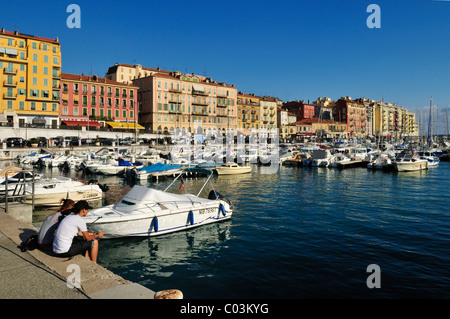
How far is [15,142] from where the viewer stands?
52.5 metres

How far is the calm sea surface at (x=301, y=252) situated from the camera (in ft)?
31.2

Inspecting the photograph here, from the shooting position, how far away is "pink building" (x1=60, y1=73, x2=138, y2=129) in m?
69.4

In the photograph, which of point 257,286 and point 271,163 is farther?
point 271,163

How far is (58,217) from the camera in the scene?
28.2 ft

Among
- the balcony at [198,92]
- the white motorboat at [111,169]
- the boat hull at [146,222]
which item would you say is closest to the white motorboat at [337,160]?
the white motorboat at [111,169]

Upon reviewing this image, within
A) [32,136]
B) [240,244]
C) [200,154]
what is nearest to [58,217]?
[240,244]

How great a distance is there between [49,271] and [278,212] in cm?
1396

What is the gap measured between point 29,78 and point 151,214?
2481 inches

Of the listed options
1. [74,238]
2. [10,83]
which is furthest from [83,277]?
[10,83]

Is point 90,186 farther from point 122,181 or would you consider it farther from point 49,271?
point 49,271

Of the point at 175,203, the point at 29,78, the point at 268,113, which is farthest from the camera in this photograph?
the point at 268,113

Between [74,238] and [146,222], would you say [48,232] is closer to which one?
[74,238]

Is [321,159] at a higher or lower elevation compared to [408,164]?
higher

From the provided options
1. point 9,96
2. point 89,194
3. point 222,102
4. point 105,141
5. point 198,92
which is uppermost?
point 198,92
